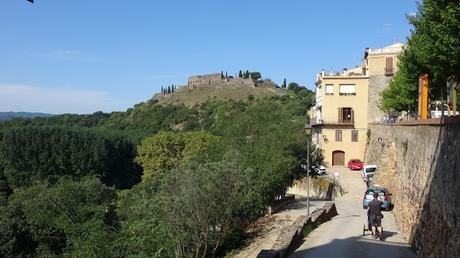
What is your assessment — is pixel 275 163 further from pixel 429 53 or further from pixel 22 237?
pixel 22 237

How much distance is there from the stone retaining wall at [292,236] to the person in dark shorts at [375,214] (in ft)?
9.09

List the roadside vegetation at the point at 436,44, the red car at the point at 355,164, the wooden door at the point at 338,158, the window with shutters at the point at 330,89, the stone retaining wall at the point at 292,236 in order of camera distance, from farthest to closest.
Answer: the wooden door at the point at 338,158 → the window with shutters at the point at 330,89 → the red car at the point at 355,164 → the roadside vegetation at the point at 436,44 → the stone retaining wall at the point at 292,236

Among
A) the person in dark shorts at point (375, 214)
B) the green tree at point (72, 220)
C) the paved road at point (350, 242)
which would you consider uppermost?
the person in dark shorts at point (375, 214)

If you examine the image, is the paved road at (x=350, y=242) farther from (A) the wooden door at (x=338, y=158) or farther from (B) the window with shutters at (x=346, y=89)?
(B) the window with shutters at (x=346, y=89)

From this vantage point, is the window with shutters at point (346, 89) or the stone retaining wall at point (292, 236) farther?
the window with shutters at point (346, 89)

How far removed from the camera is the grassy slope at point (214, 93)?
17588 cm

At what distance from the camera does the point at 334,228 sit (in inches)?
860

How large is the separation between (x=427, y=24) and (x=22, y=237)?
1189 inches

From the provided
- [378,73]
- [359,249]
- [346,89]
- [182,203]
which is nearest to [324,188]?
[346,89]

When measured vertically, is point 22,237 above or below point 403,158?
below

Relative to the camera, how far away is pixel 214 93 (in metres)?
184

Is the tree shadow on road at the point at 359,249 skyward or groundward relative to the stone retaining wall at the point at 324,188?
skyward

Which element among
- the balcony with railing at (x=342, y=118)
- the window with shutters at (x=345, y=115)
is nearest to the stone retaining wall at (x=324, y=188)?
the balcony with railing at (x=342, y=118)

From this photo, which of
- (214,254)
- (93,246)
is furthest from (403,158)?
(93,246)
